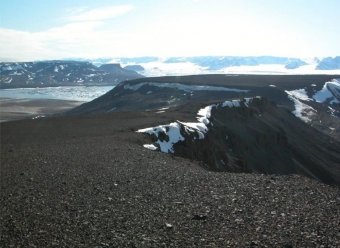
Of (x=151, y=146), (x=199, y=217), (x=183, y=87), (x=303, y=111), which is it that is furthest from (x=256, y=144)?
(x=183, y=87)

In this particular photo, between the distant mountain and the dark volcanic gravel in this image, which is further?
the distant mountain

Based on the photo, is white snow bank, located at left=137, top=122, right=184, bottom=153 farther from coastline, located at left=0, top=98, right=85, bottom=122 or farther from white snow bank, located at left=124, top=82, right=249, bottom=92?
coastline, located at left=0, top=98, right=85, bottom=122

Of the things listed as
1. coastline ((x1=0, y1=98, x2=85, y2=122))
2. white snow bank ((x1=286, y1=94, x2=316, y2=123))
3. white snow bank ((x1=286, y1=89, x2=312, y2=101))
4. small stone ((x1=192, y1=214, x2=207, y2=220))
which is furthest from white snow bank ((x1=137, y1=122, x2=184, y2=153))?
coastline ((x1=0, y1=98, x2=85, y2=122))

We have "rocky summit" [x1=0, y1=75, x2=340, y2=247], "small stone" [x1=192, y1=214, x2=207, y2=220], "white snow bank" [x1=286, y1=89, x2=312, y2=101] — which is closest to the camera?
"rocky summit" [x1=0, y1=75, x2=340, y2=247]

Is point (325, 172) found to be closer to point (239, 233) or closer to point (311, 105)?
point (239, 233)

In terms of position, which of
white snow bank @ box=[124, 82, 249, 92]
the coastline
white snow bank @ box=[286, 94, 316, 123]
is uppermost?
white snow bank @ box=[124, 82, 249, 92]

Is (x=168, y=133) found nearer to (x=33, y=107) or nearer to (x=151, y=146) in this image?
(x=151, y=146)

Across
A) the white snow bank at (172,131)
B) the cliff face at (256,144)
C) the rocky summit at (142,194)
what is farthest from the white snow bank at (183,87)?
the rocky summit at (142,194)

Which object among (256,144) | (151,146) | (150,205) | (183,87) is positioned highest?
(183,87)

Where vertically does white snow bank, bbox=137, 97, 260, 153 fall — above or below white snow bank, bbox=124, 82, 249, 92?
below

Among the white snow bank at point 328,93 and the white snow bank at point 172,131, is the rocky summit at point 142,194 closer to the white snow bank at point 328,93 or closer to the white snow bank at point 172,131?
the white snow bank at point 172,131
